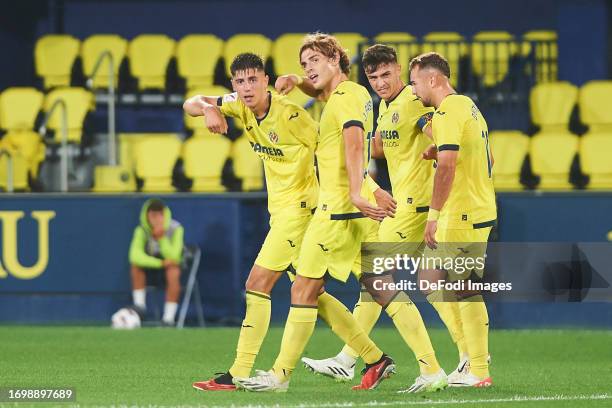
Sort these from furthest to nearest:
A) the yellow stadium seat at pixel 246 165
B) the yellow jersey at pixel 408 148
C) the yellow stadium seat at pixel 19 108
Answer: the yellow stadium seat at pixel 19 108, the yellow stadium seat at pixel 246 165, the yellow jersey at pixel 408 148

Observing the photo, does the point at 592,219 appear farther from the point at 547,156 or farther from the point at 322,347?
the point at 322,347

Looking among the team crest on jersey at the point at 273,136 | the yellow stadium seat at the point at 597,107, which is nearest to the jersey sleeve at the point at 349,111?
the team crest on jersey at the point at 273,136

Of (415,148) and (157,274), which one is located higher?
(415,148)

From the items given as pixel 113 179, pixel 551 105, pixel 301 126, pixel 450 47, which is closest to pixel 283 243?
pixel 301 126

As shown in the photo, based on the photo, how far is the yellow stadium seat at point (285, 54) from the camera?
17.9 meters

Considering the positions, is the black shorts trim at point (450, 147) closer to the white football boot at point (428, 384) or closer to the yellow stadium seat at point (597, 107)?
the white football boot at point (428, 384)

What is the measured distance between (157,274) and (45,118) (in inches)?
128

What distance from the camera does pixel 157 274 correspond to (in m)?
14.2

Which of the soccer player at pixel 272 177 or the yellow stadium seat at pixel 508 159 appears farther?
the yellow stadium seat at pixel 508 159

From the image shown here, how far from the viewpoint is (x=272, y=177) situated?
8562 millimetres

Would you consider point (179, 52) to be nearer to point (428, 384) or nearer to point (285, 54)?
point (285, 54)

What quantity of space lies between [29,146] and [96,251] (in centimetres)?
285

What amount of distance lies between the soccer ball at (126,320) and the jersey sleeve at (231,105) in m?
5.56

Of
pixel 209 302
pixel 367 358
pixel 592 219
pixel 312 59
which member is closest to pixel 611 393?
pixel 367 358
